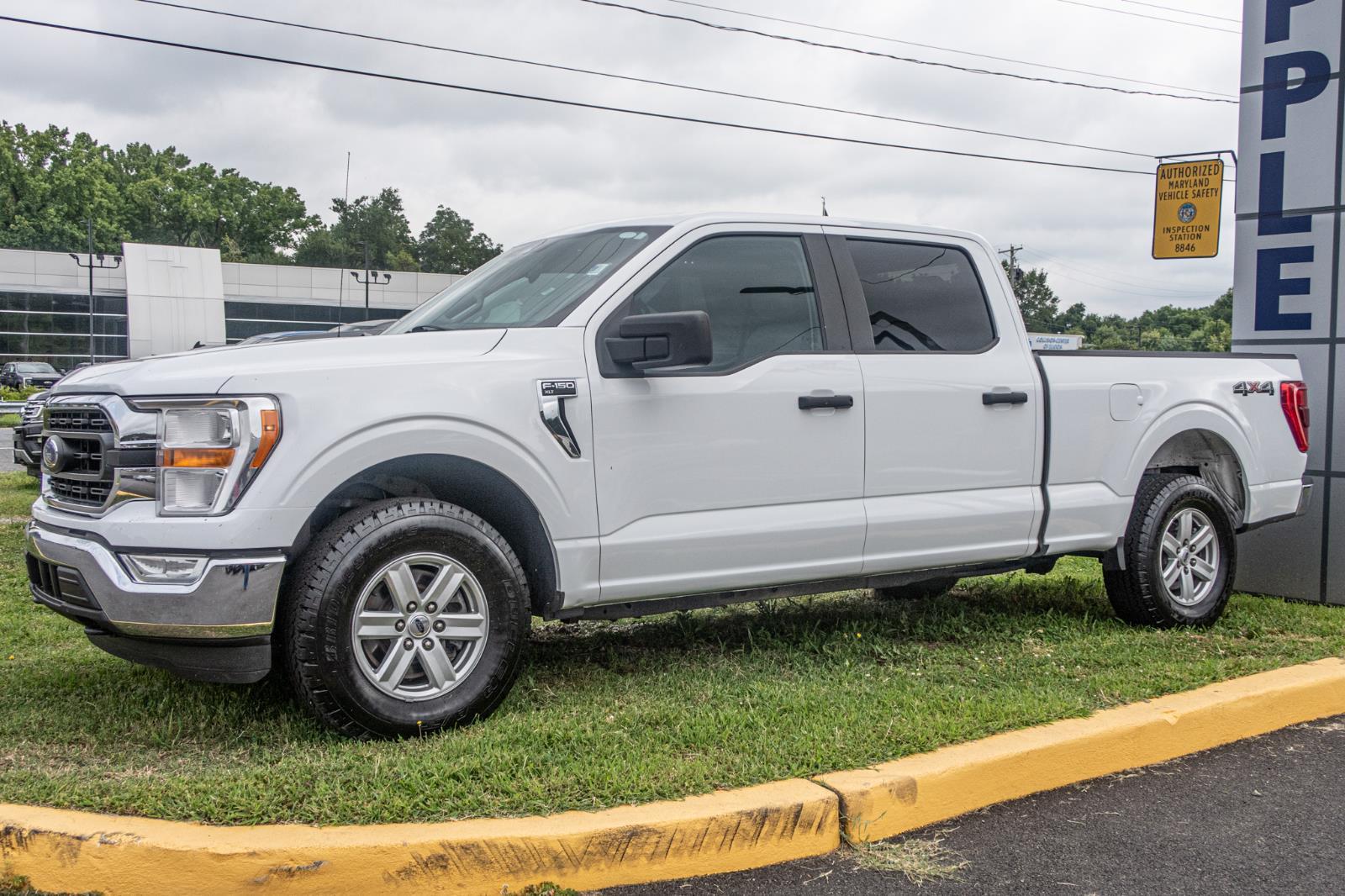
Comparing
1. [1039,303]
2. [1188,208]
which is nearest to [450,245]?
[1039,303]

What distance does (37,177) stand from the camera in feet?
271

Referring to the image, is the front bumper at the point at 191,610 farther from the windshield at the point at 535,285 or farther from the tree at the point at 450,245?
the tree at the point at 450,245

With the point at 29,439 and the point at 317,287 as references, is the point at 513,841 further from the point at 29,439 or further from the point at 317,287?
the point at 317,287

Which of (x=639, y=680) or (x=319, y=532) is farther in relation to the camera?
(x=639, y=680)

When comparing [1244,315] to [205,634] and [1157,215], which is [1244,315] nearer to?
[205,634]

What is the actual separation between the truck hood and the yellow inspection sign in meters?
14.0

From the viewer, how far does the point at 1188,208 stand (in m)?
16.0

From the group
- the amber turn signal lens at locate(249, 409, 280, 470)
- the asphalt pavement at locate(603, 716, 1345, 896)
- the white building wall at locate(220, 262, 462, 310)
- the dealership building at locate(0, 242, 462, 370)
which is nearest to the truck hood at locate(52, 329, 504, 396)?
the amber turn signal lens at locate(249, 409, 280, 470)

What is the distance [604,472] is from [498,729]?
0.99 meters

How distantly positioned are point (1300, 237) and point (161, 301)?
161 ft

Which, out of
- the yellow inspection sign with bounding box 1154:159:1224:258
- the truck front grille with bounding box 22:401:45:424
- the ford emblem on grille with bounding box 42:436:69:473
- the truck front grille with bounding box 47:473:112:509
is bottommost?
the truck front grille with bounding box 22:401:45:424

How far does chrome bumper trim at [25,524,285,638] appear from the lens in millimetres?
3729

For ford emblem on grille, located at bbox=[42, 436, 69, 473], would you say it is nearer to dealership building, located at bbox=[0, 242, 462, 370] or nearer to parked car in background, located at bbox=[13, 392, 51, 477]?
parked car in background, located at bbox=[13, 392, 51, 477]

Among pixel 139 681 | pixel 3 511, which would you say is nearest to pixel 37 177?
pixel 3 511
